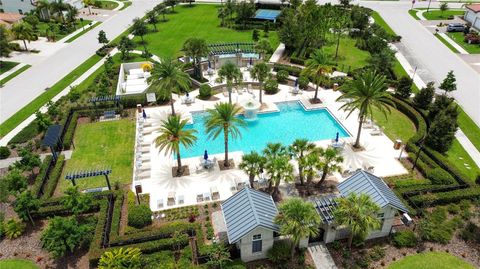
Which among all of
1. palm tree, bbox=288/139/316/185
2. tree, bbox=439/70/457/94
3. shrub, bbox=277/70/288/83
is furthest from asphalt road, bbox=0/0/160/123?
tree, bbox=439/70/457/94

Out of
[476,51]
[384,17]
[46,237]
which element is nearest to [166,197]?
[46,237]

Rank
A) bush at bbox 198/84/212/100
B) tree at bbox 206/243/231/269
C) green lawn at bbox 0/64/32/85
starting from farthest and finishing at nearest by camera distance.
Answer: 1. green lawn at bbox 0/64/32/85
2. bush at bbox 198/84/212/100
3. tree at bbox 206/243/231/269

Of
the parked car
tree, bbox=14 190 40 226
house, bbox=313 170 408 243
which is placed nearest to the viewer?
house, bbox=313 170 408 243

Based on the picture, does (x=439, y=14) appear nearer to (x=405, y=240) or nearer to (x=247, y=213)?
(x=405, y=240)

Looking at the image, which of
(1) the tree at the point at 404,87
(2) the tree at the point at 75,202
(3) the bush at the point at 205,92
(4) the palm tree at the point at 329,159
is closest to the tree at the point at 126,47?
(3) the bush at the point at 205,92

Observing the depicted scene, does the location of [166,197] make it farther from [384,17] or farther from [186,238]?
[384,17]

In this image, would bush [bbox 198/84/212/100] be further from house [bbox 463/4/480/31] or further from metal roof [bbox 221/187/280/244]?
house [bbox 463/4/480/31]

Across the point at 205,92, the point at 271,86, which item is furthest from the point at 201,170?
the point at 271,86
